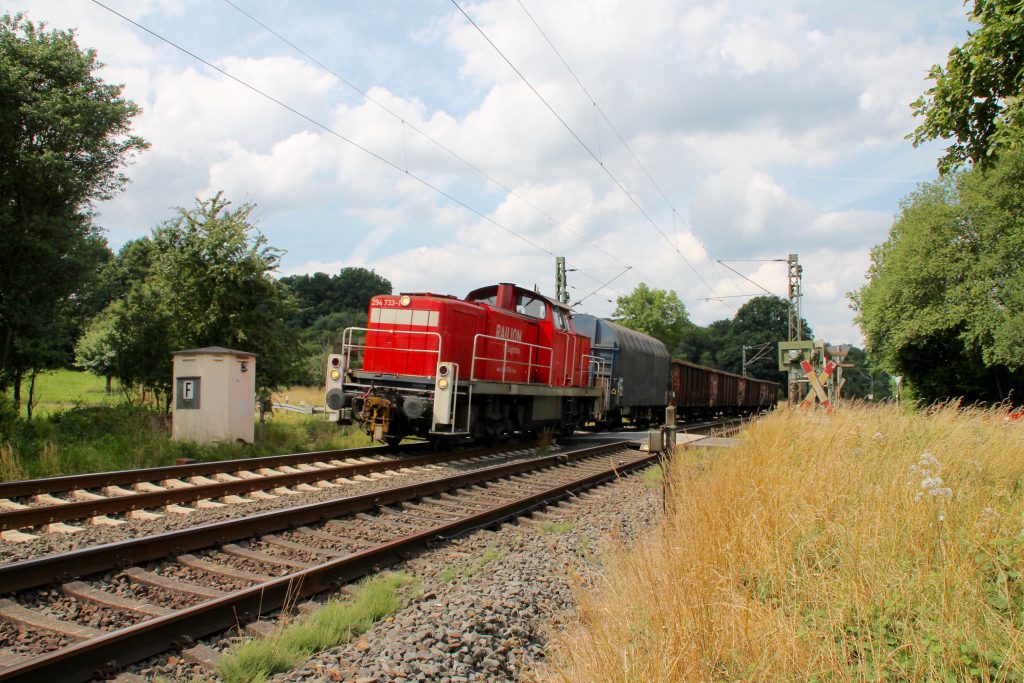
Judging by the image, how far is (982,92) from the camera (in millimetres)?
10148

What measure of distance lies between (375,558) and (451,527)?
120cm

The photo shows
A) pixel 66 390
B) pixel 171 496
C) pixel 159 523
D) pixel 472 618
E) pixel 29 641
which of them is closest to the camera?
pixel 29 641

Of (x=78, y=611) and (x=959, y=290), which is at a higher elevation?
(x=959, y=290)

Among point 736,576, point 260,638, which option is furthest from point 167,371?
point 736,576

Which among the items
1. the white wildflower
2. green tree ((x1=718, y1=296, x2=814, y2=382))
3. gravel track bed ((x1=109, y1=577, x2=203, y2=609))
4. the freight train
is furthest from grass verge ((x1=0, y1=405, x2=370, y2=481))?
green tree ((x1=718, y1=296, x2=814, y2=382))

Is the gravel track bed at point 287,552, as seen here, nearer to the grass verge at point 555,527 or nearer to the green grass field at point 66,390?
the grass verge at point 555,527

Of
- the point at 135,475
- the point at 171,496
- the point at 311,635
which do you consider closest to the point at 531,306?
the point at 135,475

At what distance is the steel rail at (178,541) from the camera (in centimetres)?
429

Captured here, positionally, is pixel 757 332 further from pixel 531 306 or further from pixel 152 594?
pixel 152 594

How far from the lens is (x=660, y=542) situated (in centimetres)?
491

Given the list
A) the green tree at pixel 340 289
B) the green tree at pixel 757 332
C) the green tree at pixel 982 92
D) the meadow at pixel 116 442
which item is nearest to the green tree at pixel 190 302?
the meadow at pixel 116 442

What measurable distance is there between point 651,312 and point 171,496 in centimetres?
5649

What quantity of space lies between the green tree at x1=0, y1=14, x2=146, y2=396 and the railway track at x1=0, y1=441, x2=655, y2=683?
10.2m

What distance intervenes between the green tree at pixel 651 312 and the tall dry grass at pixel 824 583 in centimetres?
5524
